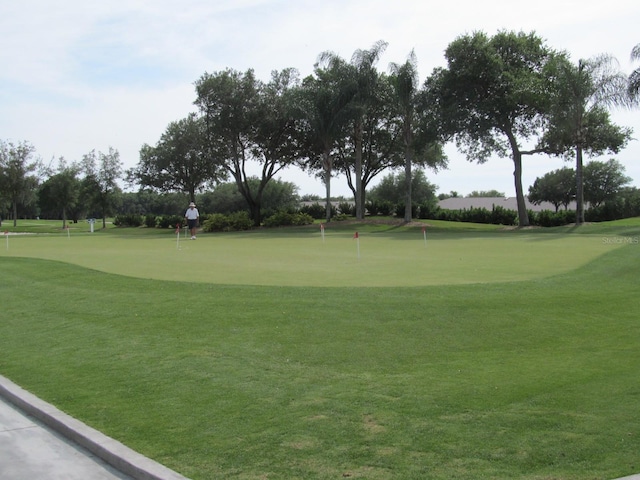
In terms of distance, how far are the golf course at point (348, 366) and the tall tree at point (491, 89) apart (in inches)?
1307

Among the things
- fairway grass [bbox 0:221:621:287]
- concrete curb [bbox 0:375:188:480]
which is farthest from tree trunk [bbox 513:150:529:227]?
concrete curb [bbox 0:375:188:480]

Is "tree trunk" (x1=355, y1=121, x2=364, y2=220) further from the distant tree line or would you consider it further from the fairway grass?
the fairway grass

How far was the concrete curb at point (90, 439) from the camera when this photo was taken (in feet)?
16.6

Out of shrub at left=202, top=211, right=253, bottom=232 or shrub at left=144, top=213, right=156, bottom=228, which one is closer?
shrub at left=202, top=211, right=253, bottom=232

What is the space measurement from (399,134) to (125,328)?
50343mm

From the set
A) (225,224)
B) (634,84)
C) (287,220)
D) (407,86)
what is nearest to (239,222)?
(225,224)

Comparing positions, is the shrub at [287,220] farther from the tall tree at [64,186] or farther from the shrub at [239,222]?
the tall tree at [64,186]

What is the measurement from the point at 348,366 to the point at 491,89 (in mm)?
42875

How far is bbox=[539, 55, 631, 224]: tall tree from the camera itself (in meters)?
40.6

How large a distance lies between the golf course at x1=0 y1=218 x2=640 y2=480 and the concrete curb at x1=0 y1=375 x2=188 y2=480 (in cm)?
14

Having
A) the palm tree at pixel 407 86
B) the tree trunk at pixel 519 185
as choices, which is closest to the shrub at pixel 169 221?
the palm tree at pixel 407 86

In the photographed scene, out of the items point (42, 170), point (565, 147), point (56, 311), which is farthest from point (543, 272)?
point (42, 170)

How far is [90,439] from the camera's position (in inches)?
228

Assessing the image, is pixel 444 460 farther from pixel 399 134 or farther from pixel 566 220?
pixel 399 134
